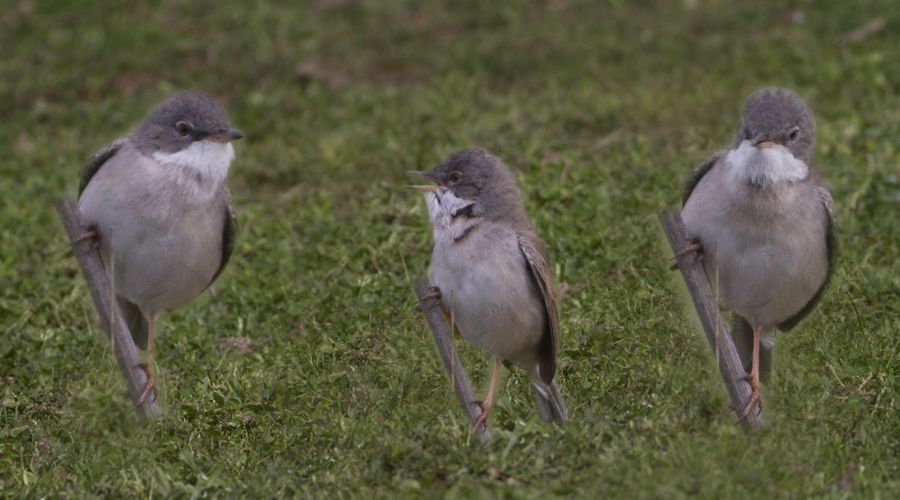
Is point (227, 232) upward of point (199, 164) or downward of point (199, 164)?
downward

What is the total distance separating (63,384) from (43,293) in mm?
1448

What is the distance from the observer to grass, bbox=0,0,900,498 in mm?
7047

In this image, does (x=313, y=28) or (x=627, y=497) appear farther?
(x=313, y=28)

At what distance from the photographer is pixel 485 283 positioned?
758cm

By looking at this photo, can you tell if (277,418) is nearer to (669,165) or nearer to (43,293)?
(43,293)

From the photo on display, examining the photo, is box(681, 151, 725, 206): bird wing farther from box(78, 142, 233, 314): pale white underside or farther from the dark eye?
the dark eye

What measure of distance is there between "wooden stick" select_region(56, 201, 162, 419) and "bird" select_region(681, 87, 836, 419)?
3.03 meters

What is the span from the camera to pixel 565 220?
10.3m

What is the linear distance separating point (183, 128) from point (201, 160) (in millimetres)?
220

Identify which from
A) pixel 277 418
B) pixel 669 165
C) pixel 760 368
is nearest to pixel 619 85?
pixel 669 165

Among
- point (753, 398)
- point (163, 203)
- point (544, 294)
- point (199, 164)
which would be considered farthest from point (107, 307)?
point (753, 398)

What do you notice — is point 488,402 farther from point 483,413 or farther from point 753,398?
point 753,398

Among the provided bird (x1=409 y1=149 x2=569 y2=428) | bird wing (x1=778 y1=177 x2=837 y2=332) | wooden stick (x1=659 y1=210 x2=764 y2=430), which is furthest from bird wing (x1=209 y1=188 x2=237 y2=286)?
bird wing (x1=778 y1=177 x2=837 y2=332)

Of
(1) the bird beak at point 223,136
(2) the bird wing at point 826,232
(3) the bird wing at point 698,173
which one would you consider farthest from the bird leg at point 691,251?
(1) the bird beak at point 223,136
